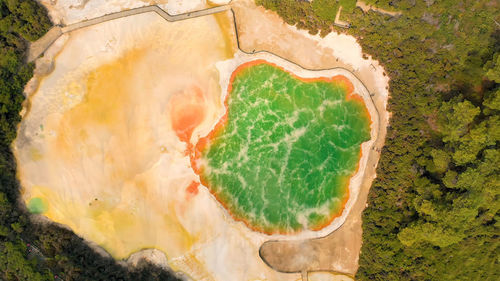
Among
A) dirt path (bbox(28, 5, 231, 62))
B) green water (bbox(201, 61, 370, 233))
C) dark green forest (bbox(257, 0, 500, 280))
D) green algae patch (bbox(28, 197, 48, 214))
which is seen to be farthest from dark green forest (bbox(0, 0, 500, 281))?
green water (bbox(201, 61, 370, 233))

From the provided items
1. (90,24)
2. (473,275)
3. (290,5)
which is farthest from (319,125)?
(90,24)

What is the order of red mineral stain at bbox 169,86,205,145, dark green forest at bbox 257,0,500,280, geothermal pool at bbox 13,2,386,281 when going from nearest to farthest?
1. dark green forest at bbox 257,0,500,280
2. geothermal pool at bbox 13,2,386,281
3. red mineral stain at bbox 169,86,205,145

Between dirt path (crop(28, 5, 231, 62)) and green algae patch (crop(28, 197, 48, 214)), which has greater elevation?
dirt path (crop(28, 5, 231, 62))

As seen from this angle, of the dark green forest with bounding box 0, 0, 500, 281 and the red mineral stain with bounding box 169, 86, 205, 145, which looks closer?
the dark green forest with bounding box 0, 0, 500, 281

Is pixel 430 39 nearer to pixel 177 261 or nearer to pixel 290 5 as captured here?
pixel 290 5

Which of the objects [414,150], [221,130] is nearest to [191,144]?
[221,130]

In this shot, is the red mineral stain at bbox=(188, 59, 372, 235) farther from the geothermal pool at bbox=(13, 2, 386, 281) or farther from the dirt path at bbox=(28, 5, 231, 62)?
the dirt path at bbox=(28, 5, 231, 62)
